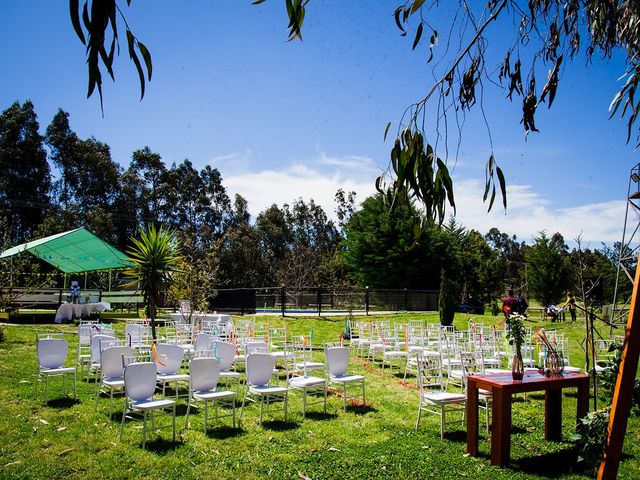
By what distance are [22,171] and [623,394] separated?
47793 mm

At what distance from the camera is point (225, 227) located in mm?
52312

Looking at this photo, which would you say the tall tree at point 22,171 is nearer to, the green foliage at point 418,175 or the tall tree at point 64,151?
the tall tree at point 64,151

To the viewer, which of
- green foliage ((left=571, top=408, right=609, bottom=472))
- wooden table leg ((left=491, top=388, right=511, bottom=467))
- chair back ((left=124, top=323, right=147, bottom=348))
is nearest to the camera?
green foliage ((left=571, top=408, right=609, bottom=472))

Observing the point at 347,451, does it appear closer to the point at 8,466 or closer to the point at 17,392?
the point at 8,466

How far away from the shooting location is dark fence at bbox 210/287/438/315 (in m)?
25.3

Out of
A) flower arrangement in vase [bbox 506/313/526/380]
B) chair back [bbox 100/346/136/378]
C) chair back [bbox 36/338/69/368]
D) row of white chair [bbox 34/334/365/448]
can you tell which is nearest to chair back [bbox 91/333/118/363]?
row of white chair [bbox 34/334/365/448]

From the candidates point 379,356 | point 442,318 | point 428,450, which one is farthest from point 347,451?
point 442,318

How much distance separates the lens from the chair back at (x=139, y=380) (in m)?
6.31

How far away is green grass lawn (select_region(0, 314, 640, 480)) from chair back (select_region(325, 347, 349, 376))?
22.1 inches

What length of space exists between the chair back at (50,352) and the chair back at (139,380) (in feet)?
9.44

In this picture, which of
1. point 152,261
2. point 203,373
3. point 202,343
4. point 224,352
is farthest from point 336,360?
point 152,261

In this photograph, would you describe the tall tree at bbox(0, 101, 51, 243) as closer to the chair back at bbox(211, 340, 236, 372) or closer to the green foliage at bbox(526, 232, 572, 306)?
the chair back at bbox(211, 340, 236, 372)

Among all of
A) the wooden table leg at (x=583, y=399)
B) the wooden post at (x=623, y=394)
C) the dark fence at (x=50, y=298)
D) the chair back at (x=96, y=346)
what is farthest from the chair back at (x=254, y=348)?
the dark fence at (x=50, y=298)

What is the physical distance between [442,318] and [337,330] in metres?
4.39
